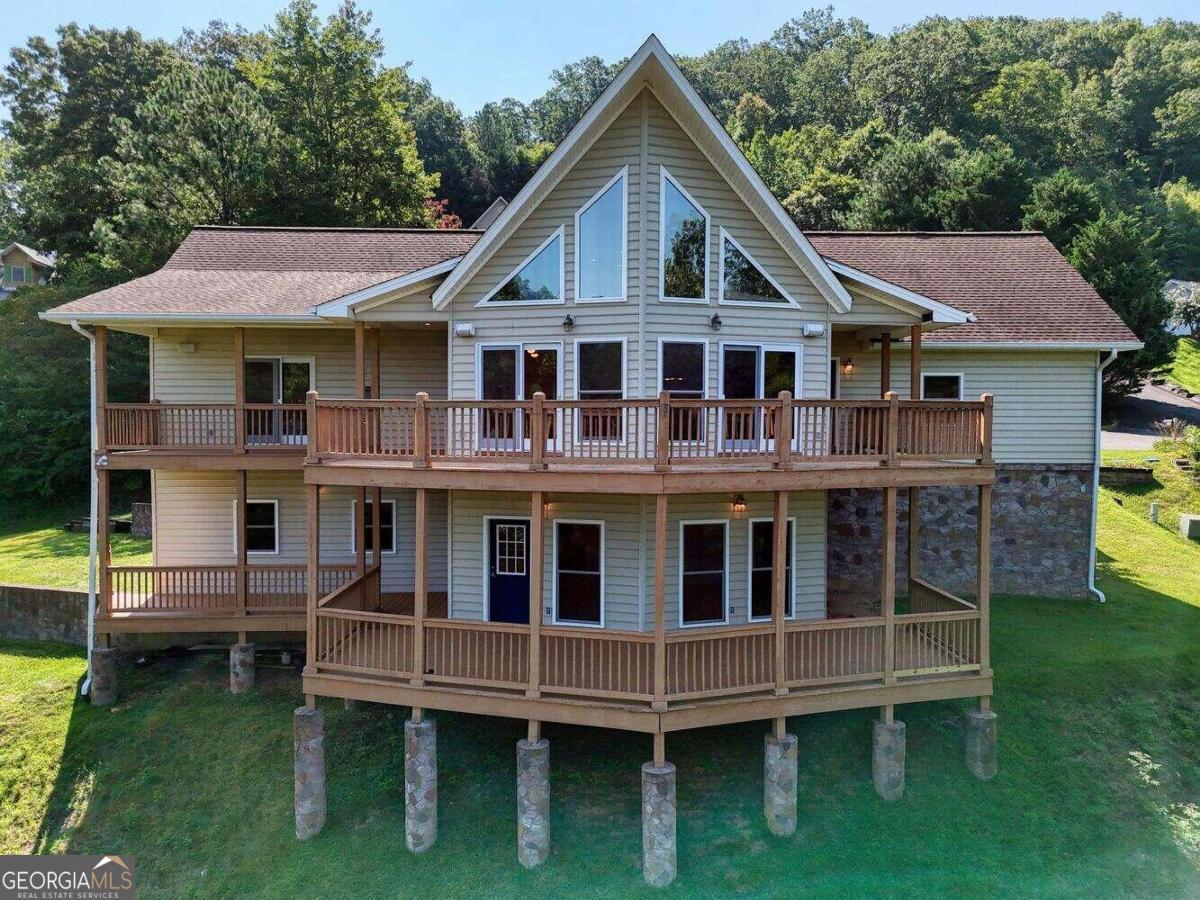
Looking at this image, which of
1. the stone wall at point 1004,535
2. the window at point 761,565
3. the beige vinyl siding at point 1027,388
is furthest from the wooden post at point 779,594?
the beige vinyl siding at point 1027,388

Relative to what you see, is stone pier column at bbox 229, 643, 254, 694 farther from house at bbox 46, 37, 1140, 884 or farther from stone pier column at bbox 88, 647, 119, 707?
stone pier column at bbox 88, 647, 119, 707

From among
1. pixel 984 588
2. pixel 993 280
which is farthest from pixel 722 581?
pixel 993 280

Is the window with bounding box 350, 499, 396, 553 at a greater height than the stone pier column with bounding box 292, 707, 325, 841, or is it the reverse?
the window with bounding box 350, 499, 396, 553

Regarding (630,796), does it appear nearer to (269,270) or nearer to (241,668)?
(241,668)

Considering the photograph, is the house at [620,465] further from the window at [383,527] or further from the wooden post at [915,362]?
the wooden post at [915,362]

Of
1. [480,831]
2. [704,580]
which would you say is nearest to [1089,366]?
[704,580]

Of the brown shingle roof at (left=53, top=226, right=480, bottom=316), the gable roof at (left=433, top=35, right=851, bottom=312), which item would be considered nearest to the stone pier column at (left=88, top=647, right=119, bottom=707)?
the brown shingle roof at (left=53, top=226, right=480, bottom=316)
